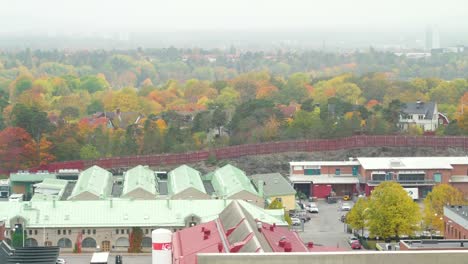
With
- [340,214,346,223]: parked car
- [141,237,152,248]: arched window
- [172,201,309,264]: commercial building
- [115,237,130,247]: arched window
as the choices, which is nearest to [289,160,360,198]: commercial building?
[340,214,346,223]: parked car

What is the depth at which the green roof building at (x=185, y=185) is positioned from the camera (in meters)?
33.1

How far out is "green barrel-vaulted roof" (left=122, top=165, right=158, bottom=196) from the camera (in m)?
33.5

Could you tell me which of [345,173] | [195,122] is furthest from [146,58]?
[345,173]

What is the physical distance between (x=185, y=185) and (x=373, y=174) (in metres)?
7.08

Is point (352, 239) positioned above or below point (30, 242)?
below

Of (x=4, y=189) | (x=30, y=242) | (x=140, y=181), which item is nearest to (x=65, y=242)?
(x=30, y=242)

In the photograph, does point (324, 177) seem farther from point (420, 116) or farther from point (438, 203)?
point (420, 116)

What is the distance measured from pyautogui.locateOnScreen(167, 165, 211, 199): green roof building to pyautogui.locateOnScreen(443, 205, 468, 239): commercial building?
279 inches

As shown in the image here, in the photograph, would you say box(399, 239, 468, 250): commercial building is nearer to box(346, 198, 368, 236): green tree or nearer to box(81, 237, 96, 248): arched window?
box(346, 198, 368, 236): green tree

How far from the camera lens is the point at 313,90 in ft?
227

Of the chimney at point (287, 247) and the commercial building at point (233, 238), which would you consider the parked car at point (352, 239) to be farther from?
the chimney at point (287, 247)

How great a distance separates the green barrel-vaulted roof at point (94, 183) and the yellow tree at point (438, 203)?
351 inches

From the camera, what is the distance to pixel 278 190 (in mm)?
35250

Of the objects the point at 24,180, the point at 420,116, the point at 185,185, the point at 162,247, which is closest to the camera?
the point at 162,247
